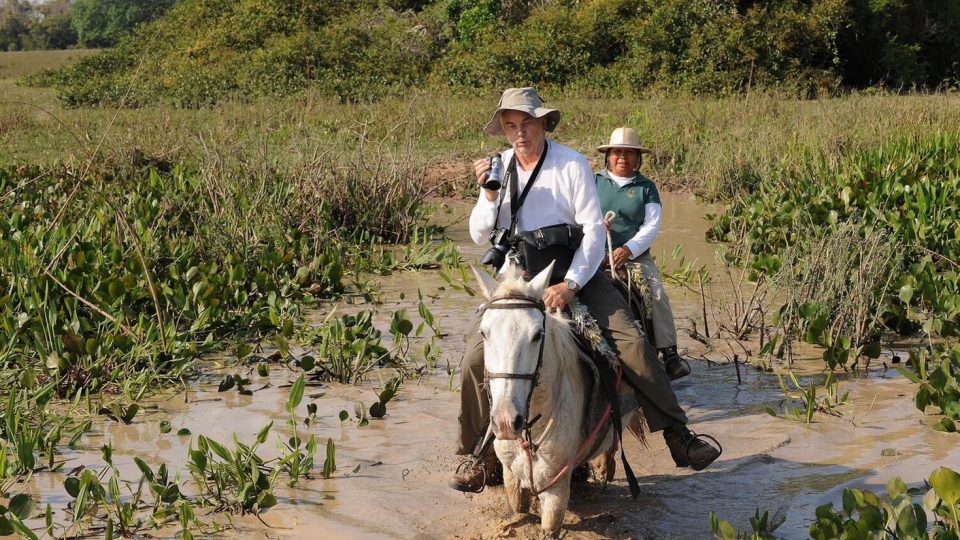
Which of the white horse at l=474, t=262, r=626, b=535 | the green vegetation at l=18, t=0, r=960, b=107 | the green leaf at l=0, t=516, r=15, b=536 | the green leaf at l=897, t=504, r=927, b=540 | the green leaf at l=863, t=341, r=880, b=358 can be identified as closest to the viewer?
the white horse at l=474, t=262, r=626, b=535

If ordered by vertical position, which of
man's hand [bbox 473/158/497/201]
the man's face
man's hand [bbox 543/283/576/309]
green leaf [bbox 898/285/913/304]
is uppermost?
the man's face

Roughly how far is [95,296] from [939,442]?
17.1 ft

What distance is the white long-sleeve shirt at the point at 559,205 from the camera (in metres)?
4.56

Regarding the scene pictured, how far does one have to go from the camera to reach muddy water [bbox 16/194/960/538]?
4668 millimetres

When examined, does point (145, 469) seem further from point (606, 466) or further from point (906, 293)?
point (906, 293)

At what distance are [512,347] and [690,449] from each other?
58.3 inches

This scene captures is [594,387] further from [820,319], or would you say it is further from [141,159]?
[141,159]

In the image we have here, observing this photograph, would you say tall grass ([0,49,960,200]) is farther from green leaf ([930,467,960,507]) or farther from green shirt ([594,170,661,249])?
green leaf ([930,467,960,507])

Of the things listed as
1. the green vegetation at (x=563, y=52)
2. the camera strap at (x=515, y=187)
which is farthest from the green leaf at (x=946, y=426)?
the green vegetation at (x=563, y=52)

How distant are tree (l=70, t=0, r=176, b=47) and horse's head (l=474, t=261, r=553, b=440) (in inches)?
2438

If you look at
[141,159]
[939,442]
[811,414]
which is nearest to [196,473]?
[811,414]

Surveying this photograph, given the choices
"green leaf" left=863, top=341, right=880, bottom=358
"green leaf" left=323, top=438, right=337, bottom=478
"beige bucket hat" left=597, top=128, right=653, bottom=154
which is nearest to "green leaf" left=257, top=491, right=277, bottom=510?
"green leaf" left=323, top=438, right=337, bottom=478

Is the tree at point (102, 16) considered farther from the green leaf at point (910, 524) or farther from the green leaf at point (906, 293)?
the green leaf at point (910, 524)

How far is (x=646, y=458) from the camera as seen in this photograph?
5.50 meters
